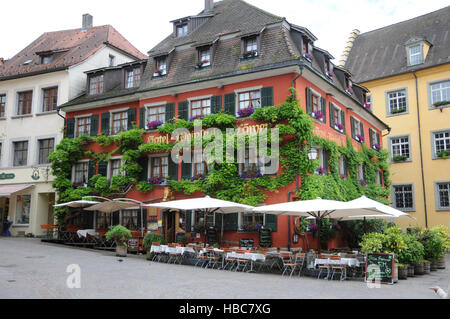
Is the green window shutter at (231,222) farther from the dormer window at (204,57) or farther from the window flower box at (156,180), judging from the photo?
the dormer window at (204,57)

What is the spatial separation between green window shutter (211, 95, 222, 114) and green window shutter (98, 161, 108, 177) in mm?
7142

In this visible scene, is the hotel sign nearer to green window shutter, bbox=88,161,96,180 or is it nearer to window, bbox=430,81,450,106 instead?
green window shutter, bbox=88,161,96,180

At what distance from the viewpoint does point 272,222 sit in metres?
18.2

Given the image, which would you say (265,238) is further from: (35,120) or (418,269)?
(35,120)

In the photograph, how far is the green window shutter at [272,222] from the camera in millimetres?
18172

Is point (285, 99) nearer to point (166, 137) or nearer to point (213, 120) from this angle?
point (213, 120)

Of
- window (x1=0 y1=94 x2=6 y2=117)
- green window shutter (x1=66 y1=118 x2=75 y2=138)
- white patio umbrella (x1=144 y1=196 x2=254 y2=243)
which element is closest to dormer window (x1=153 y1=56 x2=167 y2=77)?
green window shutter (x1=66 y1=118 x2=75 y2=138)

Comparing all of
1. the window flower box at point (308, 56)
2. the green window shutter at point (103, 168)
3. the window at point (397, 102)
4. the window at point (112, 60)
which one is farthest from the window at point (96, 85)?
the window at point (397, 102)

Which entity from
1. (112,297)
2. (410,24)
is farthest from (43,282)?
(410,24)

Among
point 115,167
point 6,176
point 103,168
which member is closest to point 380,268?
point 115,167

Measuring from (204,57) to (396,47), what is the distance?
58.3ft

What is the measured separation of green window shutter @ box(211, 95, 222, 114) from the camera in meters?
20.6

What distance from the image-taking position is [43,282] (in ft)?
34.7
